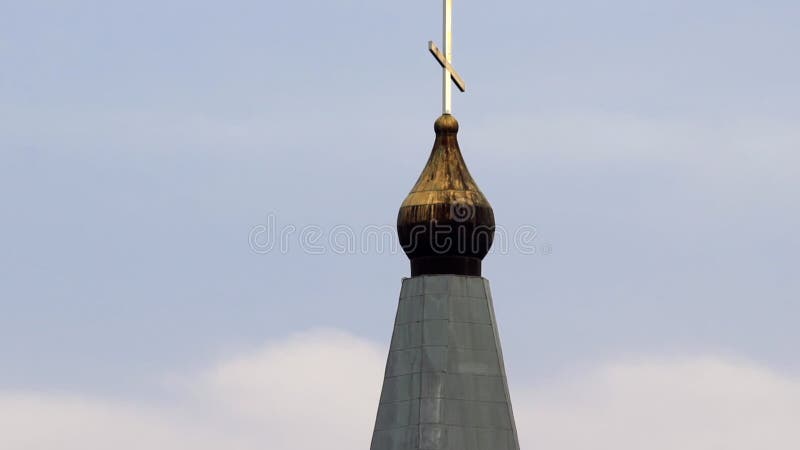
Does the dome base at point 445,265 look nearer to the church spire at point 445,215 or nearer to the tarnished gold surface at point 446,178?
the church spire at point 445,215

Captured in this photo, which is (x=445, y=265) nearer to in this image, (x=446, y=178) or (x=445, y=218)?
(x=445, y=218)

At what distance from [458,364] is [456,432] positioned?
197 centimetres

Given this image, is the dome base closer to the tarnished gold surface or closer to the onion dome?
the onion dome

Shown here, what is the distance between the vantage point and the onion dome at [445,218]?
65.6 m

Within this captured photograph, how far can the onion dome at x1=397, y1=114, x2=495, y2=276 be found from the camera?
6562cm

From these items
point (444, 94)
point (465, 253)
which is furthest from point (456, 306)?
point (444, 94)

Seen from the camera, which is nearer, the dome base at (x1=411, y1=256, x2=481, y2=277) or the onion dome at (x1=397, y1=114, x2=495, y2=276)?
the onion dome at (x1=397, y1=114, x2=495, y2=276)

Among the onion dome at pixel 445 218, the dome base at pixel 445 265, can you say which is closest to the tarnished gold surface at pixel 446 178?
A: the onion dome at pixel 445 218

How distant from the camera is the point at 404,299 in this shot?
2616 inches

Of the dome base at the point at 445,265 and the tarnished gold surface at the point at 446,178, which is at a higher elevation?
the tarnished gold surface at the point at 446,178

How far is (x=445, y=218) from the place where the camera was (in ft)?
215

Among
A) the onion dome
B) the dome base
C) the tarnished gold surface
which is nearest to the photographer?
the onion dome

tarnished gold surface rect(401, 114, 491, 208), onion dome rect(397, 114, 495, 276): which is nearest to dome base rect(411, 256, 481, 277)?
onion dome rect(397, 114, 495, 276)

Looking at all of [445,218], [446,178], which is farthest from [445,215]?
[446,178]
